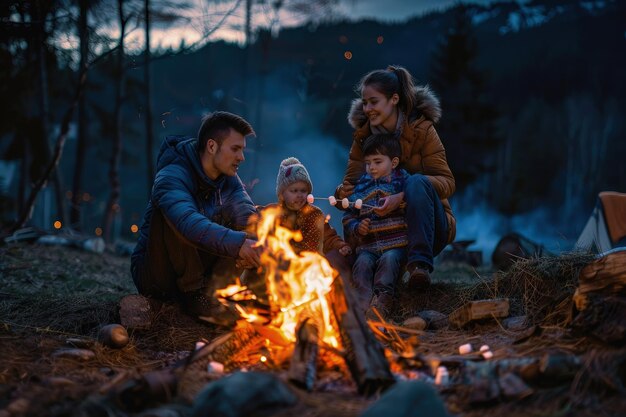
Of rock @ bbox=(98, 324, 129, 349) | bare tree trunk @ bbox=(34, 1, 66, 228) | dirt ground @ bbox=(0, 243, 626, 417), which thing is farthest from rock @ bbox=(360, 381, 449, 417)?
bare tree trunk @ bbox=(34, 1, 66, 228)

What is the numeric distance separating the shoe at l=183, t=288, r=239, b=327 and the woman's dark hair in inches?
91.8

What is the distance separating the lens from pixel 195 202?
4410mm

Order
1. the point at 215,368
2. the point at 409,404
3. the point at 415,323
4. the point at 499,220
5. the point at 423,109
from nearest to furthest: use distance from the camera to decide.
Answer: the point at 409,404 → the point at 215,368 → the point at 415,323 → the point at 423,109 → the point at 499,220

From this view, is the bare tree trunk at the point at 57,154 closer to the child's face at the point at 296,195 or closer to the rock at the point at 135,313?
the child's face at the point at 296,195

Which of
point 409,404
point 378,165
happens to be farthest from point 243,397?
point 378,165

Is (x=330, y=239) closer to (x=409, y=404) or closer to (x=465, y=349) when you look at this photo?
(x=465, y=349)

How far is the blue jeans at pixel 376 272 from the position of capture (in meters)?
4.60

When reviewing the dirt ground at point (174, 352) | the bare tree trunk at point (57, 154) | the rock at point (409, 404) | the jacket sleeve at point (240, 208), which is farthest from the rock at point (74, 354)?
the bare tree trunk at point (57, 154)

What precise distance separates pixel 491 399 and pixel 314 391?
84 cm

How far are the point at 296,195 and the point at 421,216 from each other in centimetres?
106

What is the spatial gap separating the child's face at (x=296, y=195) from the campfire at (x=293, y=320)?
1039 millimetres

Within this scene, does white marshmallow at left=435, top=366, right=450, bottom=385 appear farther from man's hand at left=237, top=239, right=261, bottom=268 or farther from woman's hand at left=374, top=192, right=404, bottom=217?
woman's hand at left=374, top=192, right=404, bottom=217

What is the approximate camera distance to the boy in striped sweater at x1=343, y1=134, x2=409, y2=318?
15.2ft

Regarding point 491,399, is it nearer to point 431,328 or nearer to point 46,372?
point 431,328
